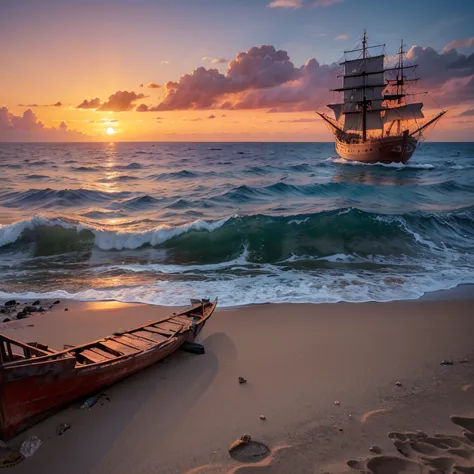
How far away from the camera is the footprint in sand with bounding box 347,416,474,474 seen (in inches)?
190

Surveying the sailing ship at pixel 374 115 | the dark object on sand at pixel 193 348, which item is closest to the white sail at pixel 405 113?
the sailing ship at pixel 374 115

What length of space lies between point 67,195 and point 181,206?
11.5 m

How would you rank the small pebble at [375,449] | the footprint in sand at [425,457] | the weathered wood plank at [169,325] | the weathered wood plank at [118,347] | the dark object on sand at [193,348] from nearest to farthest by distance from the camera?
1. the footprint in sand at [425,457]
2. the small pebble at [375,449]
3. the weathered wood plank at [118,347]
4. the dark object on sand at [193,348]
5. the weathered wood plank at [169,325]

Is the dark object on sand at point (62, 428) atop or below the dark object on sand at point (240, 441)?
below

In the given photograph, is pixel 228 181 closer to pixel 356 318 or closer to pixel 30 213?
pixel 30 213

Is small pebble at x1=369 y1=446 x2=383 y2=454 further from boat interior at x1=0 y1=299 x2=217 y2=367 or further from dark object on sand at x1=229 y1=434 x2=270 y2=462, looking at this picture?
boat interior at x1=0 y1=299 x2=217 y2=367

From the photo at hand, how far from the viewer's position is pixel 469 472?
4.71 m

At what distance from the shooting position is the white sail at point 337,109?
87.0 metres

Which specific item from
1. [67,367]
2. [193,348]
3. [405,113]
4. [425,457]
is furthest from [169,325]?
[405,113]

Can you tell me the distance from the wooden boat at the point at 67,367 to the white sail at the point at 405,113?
86.3 m

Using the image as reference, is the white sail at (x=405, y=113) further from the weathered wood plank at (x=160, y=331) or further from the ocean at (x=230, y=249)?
the weathered wood plank at (x=160, y=331)

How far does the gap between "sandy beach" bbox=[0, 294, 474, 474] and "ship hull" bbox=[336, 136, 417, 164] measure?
7387cm

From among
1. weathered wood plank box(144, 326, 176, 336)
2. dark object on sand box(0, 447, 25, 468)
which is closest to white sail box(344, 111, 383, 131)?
weathered wood plank box(144, 326, 176, 336)

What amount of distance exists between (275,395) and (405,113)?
87.7 meters
